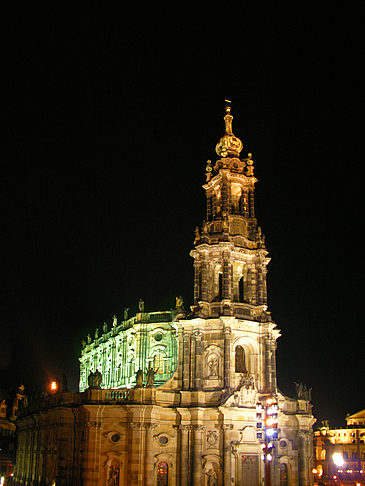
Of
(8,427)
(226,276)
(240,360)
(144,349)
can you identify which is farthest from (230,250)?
(8,427)

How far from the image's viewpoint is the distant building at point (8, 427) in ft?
248

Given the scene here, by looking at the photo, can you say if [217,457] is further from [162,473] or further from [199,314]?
[199,314]

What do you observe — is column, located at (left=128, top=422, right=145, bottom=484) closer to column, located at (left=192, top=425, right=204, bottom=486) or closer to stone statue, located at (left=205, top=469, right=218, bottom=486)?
column, located at (left=192, top=425, right=204, bottom=486)

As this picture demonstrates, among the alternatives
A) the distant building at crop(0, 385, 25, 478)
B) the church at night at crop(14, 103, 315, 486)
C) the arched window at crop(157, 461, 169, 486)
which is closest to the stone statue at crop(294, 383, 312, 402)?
the church at night at crop(14, 103, 315, 486)

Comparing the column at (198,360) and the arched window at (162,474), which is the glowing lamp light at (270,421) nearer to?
the column at (198,360)

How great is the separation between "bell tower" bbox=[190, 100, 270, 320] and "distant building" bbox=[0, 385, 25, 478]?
40.8 meters

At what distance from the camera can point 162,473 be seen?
147 ft

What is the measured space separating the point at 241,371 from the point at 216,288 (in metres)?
8.13

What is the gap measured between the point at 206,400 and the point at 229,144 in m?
26.2

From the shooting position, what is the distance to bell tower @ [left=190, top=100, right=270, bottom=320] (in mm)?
50594

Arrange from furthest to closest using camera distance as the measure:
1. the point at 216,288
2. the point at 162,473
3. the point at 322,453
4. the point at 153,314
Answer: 1. the point at 322,453
2. the point at 153,314
3. the point at 216,288
4. the point at 162,473

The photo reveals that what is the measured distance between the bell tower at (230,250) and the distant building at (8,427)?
1608 inches

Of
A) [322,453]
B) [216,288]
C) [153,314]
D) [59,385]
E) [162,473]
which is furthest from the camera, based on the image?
[322,453]

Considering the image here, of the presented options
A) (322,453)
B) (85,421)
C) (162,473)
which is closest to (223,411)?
(162,473)
